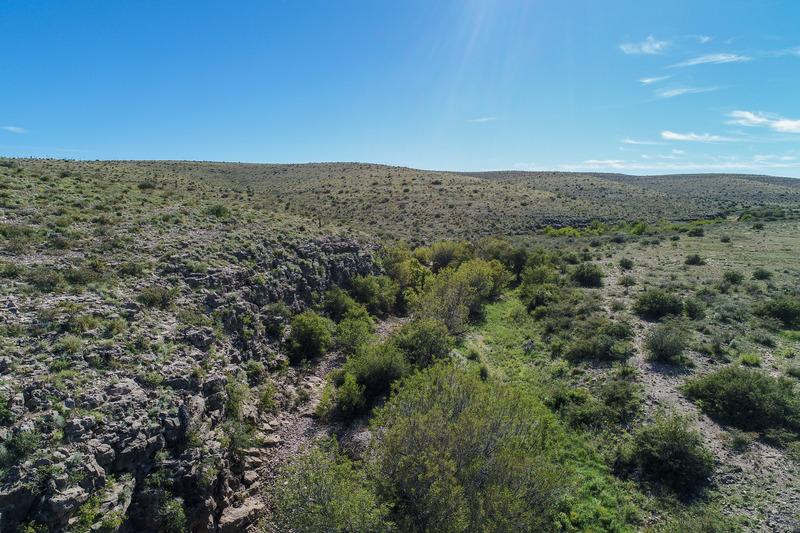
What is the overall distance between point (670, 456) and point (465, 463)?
8.33 meters

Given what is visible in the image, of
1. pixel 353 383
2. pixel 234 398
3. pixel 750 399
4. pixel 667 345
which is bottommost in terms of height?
pixel 353 383

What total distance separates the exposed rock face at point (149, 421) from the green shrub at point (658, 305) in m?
23.6

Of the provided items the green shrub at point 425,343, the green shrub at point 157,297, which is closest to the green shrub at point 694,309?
the green shrub at point 425,343

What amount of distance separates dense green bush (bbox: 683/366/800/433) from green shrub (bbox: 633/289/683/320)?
789cm

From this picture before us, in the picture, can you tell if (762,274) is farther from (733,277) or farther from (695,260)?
(695,260)

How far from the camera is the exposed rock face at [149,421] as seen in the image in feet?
24.8

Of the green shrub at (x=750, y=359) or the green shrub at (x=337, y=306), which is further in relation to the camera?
the green shrub at (x=337, y=306)

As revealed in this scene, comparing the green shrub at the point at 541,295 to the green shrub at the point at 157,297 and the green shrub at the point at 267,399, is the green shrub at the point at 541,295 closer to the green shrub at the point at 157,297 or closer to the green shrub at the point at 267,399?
the green shrub at the point at 267,399

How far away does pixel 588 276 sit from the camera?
103 feet

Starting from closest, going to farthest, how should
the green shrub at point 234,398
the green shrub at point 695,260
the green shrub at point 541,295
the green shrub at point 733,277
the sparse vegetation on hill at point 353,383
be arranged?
the sparse vegetation on hill at point 353,383, the green shrub at point 234,398, the green shrub at point 733,277, the green shrub at point 541,295, the green shrub at point 695,260

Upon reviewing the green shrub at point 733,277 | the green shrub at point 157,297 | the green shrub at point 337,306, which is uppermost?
the green shrub at point 157,297

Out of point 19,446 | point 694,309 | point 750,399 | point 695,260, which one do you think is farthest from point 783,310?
point 19,446

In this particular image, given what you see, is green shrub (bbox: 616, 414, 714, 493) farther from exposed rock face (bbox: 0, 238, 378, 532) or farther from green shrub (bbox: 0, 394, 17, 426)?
green shrub (bbox: 0, 394, 17, 426)

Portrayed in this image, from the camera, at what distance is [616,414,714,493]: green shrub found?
37.4 ft
